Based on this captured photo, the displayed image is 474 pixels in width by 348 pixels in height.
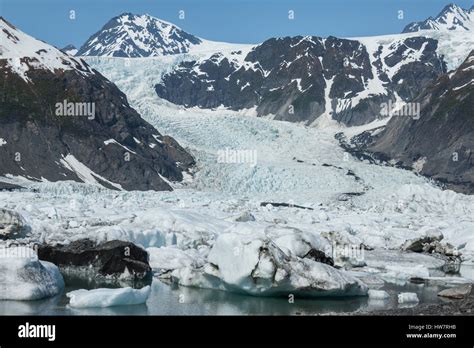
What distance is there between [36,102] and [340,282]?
81146mm

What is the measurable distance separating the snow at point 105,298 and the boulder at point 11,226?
10509 millimetres

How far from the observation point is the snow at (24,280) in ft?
60.8

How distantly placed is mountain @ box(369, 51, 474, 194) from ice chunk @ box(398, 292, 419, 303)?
89105 mm

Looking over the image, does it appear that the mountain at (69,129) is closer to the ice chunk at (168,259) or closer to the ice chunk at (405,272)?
the ice chunk at (168,259)

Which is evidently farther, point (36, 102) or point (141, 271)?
point (36, 102)

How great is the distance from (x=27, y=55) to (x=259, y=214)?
67.3m

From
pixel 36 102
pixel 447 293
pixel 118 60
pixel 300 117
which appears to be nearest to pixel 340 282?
pixel 447 293

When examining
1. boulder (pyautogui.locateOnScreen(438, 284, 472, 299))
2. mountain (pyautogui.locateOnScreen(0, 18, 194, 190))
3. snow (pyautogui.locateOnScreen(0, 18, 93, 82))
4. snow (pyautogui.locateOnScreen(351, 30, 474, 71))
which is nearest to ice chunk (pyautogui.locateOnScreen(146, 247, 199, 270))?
boulder (pyautogui.locateOnScreen(438, 284, 472, 299))

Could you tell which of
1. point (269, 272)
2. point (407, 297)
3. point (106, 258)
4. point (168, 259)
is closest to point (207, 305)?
point (269, 272)

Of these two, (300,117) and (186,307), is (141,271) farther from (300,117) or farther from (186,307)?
(300,117)

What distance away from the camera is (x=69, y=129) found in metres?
94.2

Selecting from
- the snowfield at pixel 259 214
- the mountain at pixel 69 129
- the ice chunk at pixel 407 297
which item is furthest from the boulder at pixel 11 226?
the mountain at pixel 69 129

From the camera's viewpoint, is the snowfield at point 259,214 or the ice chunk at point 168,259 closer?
the snowfield at point 259,214
